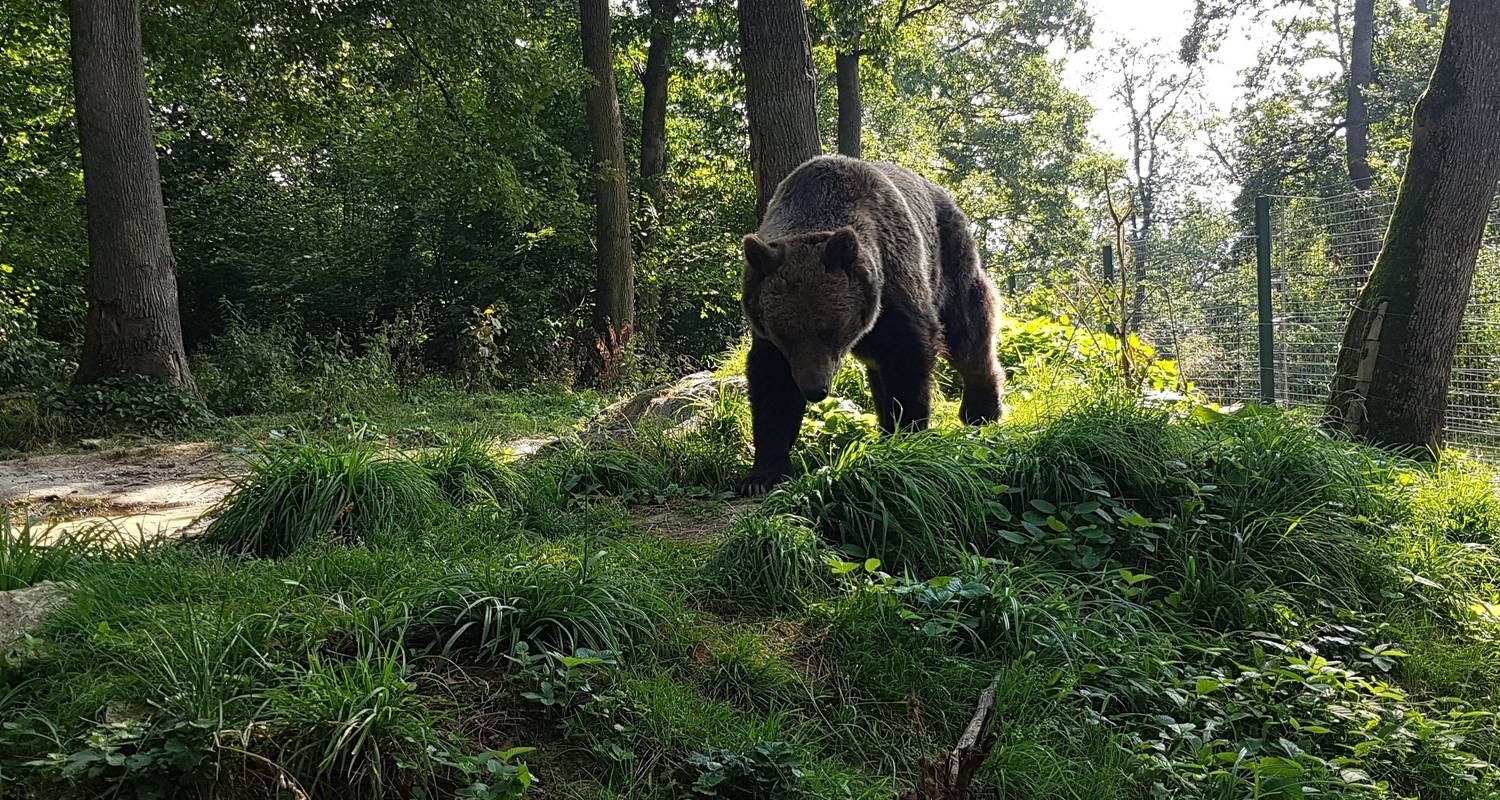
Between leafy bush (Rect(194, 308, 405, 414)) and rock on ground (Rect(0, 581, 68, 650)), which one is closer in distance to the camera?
rock on ground (Rect(0, 581, 68, 650))

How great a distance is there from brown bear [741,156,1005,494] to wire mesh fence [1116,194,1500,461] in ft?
7.02

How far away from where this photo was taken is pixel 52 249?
48.2 ft

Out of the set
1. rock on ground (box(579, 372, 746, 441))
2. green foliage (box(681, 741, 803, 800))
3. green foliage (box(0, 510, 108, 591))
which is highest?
rock on ground (box(579, 372, 746, 441))

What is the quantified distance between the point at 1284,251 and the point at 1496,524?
4.19m

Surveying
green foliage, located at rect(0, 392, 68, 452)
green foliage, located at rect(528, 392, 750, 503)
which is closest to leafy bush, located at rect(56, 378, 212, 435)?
green foliage, located at rect(0, 392, 68, 452)

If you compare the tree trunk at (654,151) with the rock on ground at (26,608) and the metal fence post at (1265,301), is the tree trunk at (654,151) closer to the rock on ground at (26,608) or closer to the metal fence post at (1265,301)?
the metal fence post at (1265,301)

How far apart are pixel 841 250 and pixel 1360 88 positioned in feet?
67.1

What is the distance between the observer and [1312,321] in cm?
835

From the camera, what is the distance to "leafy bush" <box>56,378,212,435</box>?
8172mm

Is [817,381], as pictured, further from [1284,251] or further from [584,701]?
[1284,251]

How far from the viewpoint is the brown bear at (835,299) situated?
4.90 metres

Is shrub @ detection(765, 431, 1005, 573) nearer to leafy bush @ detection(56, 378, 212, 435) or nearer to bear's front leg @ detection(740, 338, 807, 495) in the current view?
bear's front leg @ detection(740, 338, 807, 495)

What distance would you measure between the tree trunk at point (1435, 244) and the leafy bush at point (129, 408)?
960cm

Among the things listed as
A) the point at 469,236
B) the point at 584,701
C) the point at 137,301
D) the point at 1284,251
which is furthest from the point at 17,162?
the point at 1284,251
